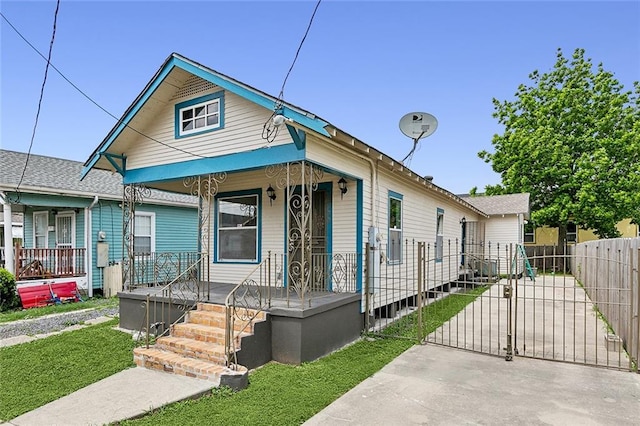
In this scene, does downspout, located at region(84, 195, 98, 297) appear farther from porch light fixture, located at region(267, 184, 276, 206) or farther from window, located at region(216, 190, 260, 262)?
porch light fixture, located at region(267, 184, 276, 206)

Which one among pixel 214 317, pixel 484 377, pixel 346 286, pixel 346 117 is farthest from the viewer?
pixel 346 117

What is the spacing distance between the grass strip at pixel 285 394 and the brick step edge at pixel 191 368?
131mm

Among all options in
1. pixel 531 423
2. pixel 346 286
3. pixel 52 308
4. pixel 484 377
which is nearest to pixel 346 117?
pixel 346 286

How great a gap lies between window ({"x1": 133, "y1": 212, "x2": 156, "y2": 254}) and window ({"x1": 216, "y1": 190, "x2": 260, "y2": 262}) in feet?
17.3

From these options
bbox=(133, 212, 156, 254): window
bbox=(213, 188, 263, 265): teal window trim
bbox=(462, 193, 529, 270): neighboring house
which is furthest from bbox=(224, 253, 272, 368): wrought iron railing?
bbox=(462, 193, 529, 270): neighboring house

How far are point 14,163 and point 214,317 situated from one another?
34.7ft

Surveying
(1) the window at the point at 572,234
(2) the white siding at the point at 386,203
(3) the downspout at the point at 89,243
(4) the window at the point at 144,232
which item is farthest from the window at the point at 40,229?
(1) the window at the point at 572,234

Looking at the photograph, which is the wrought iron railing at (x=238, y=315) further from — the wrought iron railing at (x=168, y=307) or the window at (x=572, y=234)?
the window at (x=572, y=234)

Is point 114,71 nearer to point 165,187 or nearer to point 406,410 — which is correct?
point 165,187

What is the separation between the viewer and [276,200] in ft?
28.8

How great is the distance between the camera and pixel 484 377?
5191 mm

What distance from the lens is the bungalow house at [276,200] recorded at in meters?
6.07

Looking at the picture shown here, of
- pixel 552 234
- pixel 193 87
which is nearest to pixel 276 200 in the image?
pixel 193 87

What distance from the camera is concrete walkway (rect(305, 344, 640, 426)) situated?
13.1 feet
